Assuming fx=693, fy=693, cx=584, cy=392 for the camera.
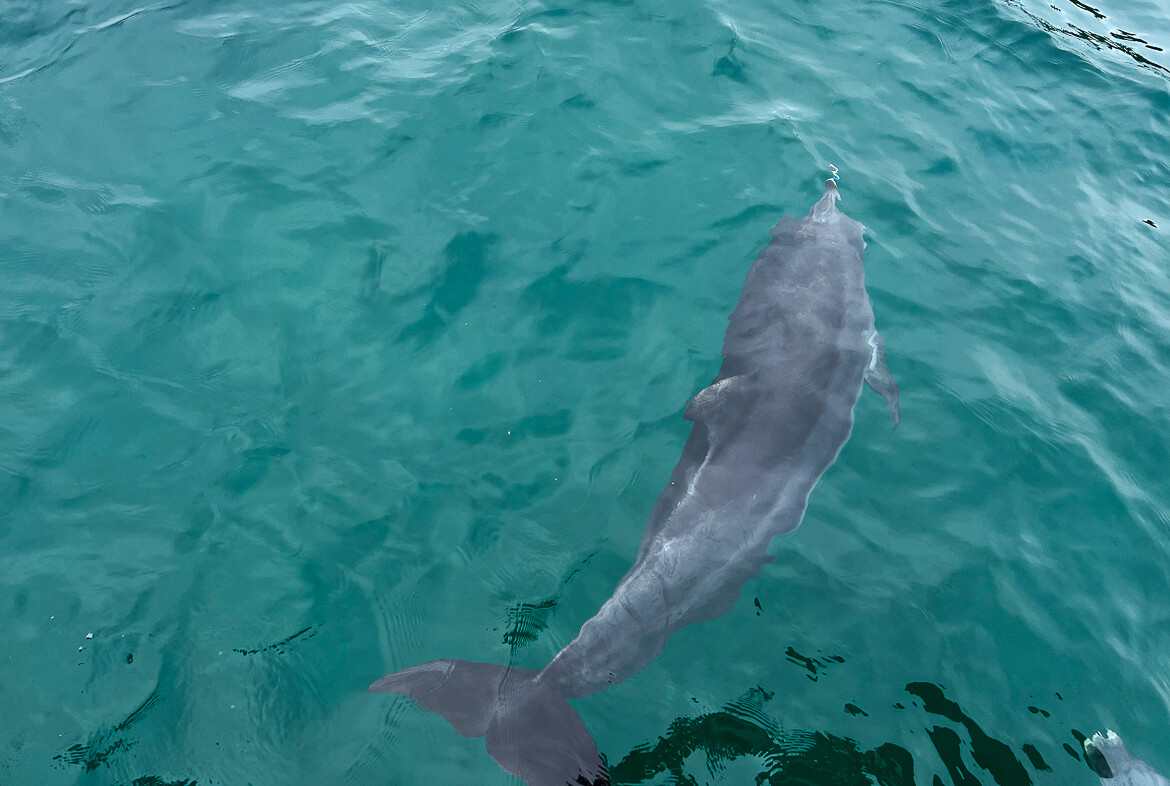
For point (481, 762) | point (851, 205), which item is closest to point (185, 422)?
point (481, 762)

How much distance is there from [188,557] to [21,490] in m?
2.03

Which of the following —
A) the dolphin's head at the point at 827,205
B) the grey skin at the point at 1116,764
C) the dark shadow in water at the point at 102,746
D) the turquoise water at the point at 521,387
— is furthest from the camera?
the dolphin's head at the point at 827,205

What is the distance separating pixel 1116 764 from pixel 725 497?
3.85m

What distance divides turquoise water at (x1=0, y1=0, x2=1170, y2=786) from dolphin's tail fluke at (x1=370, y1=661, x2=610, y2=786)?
0.59ft

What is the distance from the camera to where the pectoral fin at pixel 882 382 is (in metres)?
7.97

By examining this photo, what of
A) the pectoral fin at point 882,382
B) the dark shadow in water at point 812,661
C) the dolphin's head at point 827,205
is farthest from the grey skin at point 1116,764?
the dolphin's head at point 827,205

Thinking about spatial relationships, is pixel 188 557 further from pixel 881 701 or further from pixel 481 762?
pixel 881 701

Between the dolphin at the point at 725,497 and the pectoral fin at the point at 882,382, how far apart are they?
0.02 meters

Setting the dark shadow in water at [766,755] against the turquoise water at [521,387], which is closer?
the dark shadow in water at [766,755]

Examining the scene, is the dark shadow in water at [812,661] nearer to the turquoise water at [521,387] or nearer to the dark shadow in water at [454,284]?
the turquoise water at [521,387]

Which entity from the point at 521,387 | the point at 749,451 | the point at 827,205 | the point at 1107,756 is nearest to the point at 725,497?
the point at 749,451

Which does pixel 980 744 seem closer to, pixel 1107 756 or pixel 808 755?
pixel 1107 756

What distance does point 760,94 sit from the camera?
39.1ft

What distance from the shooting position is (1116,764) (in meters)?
5.81
